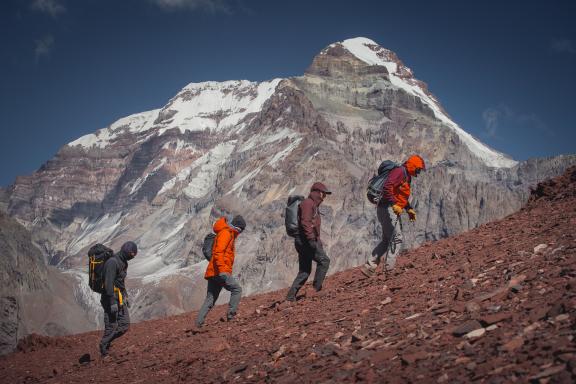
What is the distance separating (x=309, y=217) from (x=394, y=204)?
152cm

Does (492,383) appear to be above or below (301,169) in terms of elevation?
below

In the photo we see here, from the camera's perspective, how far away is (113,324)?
10844 mm

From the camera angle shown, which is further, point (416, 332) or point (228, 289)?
point (228, 289)

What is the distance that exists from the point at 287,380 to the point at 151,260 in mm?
182063

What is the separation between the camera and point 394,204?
10.6 metres

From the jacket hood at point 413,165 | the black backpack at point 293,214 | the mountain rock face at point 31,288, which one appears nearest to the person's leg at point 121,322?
the black backpack at point 293,214

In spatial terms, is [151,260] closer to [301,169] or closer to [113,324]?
[301,169]

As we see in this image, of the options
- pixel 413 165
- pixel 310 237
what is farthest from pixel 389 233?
pixel 310 237

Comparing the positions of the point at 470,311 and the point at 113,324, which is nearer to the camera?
the point at 470,311

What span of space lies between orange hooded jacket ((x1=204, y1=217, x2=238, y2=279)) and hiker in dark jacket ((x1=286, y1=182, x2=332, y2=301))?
48.6 inches

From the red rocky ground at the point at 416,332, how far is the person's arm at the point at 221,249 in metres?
1.07

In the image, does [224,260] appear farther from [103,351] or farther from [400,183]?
[400,183]

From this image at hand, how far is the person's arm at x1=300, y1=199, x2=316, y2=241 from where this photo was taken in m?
11.0

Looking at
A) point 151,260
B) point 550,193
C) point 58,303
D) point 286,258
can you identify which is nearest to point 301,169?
point 286,258
